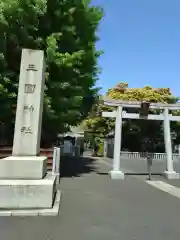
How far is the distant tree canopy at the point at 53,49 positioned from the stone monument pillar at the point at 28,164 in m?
4.66

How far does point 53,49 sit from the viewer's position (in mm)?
14414

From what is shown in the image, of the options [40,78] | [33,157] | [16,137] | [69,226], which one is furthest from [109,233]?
[40,78]

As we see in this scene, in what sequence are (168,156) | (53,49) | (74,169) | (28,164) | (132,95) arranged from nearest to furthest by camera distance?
(28,164) → (53,49) → (168,156) → (74,169) → (132,95)

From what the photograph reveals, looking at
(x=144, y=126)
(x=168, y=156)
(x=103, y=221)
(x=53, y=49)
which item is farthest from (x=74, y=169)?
(x=103, y=221)

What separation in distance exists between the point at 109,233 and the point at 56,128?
10476 mm

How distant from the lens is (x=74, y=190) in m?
12.4

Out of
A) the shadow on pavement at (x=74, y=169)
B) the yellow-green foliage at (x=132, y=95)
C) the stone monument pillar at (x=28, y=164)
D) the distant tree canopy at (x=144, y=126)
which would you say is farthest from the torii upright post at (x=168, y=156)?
the distant tree canopy at (x=144, y=126)

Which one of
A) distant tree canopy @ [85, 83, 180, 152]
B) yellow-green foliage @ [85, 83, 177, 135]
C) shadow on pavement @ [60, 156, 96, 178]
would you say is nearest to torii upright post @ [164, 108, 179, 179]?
shadow on pavement @ [60, 156, 96, 178]

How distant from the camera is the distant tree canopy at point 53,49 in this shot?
1454 cm

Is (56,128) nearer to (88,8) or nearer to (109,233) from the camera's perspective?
(88,8)

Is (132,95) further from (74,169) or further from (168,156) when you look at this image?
(168,156)

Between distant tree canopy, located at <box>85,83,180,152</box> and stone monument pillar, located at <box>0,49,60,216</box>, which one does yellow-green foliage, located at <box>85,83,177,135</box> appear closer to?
distant tree canopy, located at <box>85,83,180,152</box>

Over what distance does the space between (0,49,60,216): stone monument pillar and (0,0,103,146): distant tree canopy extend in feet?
15.3

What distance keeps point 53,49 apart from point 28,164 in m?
7.21
